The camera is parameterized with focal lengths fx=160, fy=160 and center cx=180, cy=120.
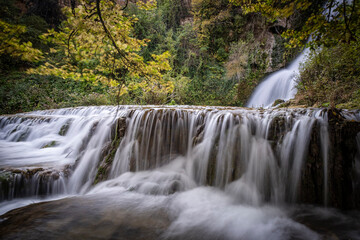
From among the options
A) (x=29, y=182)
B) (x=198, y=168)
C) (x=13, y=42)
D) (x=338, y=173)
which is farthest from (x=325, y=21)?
(x=29, y=182)

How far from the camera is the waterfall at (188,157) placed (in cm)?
312

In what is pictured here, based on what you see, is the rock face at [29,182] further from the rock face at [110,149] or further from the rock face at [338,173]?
the rock face at [338,173]

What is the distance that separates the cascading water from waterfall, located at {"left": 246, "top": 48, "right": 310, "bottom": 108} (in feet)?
22.5

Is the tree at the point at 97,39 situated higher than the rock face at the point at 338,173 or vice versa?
the tree at the point at 97,39

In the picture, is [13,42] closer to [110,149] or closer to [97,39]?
[97,39]

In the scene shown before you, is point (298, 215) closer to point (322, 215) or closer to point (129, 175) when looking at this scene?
point (322, 215)

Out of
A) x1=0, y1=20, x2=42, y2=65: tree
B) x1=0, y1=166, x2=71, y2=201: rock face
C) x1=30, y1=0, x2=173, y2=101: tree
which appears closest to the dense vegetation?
x1=30, y1=0, x2=173, y2=101: tree

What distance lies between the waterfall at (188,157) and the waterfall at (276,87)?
22.3 ft

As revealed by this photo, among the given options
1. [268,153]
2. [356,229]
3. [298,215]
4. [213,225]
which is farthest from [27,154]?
[356,229]

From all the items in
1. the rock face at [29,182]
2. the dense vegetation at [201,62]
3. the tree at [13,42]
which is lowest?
the rock face at [29,182]

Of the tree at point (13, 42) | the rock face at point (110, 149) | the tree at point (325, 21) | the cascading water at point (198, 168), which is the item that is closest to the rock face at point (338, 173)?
the cascading water at point (198, 168)

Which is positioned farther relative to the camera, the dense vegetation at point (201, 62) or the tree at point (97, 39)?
the dense vegetation at point (201, 62)

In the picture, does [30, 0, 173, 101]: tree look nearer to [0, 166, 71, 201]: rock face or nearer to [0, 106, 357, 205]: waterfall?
[0, 106, 357, 205]: waterfall

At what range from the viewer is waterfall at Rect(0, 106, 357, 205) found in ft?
10.2
